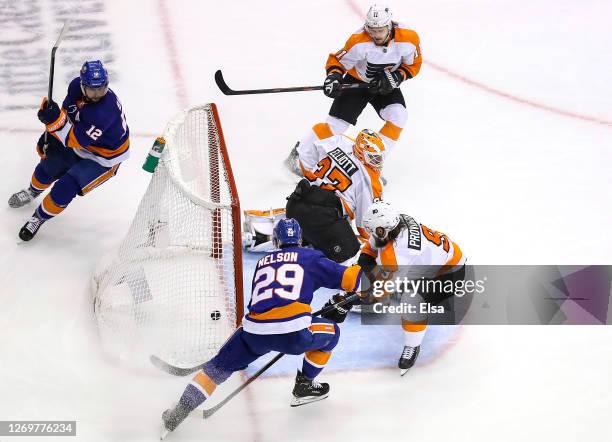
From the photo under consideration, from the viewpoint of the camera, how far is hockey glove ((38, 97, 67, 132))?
4.48 m

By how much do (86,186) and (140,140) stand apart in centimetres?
97

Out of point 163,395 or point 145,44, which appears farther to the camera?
point 145,44

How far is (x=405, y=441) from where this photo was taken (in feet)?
12.9

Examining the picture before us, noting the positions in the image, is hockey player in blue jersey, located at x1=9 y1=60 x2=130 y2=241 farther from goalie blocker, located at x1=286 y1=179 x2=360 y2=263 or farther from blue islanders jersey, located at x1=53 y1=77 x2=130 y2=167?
goalie blocker, located at x1=286 y1=179 x2=360 y2=263

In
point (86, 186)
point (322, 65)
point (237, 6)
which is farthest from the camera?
point (237, 6)

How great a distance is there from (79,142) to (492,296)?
1.97 m

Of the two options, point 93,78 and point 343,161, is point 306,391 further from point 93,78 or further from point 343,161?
point 93,78

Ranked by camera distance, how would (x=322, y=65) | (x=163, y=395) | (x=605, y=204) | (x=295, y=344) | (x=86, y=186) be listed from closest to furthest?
(x=295, y=344) → (x=163, y=395) → (x=86, y=186) → (x=605, y=204) → (x=322, y=65)

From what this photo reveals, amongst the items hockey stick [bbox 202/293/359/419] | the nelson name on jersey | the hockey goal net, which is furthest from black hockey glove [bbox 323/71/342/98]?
the nelson name on jersey

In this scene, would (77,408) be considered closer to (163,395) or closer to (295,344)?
(163,395)

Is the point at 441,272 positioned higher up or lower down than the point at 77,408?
higher up

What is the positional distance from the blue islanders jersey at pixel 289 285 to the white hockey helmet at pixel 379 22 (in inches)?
64.0

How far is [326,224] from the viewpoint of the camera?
4.50m


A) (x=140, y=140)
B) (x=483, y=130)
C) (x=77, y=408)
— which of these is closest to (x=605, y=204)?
(x=483, y=130)
